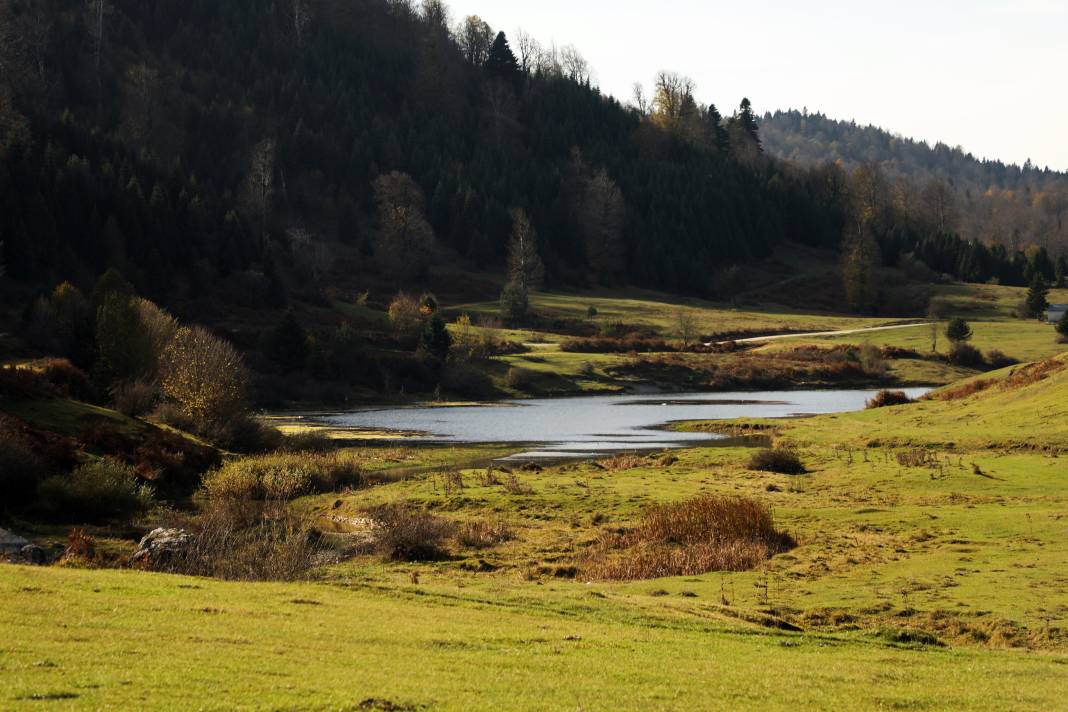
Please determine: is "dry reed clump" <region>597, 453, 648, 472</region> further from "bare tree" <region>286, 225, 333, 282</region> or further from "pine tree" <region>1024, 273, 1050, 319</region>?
"pine tree" <region>1024, 273, 1050, 319</region>

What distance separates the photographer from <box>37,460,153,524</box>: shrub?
122 feet

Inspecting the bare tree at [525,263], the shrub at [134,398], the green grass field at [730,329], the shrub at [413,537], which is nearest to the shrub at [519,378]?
the green grass field at [730,329]

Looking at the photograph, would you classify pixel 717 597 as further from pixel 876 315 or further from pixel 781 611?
pixel 876 315

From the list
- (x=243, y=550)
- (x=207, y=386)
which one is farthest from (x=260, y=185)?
(x=243, y=550)

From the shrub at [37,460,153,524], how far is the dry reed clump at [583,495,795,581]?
17.7 m

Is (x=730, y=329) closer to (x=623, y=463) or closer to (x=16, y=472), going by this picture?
(x=623, y=463)

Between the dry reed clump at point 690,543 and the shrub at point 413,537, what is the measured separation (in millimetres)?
5117

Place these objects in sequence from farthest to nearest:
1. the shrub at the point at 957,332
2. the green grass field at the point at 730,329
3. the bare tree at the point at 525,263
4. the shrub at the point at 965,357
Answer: the bare tree at the point at 525,263, the shrub at the point at 957,332, the shrub at the point at 965,357, the green grass field at the point at 730,329

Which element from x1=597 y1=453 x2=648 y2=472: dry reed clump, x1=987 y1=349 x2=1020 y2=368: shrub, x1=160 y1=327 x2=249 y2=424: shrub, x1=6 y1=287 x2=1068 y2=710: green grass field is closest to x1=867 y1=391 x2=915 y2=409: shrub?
x1=597 y1=453 x2=648 y2=472: dry reed clump

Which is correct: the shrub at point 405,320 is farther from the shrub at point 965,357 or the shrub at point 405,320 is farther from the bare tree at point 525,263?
the shrub at point 965,357

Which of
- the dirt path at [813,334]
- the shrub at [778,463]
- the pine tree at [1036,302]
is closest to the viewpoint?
the shrub at [778,463]

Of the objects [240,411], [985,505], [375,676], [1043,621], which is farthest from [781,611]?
[240,411]

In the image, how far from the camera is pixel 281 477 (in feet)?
158

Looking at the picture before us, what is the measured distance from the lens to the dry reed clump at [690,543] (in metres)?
30.2
